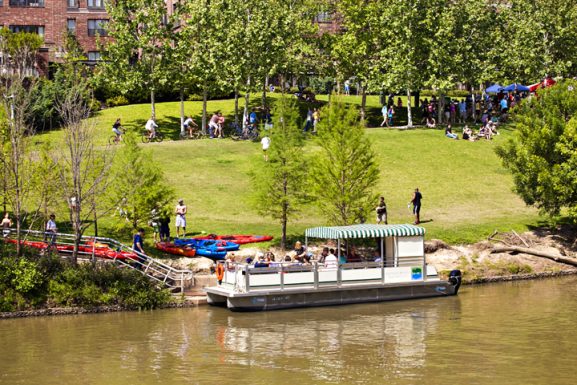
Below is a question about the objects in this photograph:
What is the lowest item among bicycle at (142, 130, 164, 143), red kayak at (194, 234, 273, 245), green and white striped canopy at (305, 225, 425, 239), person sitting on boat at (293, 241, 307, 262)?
person sitting on boat at (293, 241, 307, 262)

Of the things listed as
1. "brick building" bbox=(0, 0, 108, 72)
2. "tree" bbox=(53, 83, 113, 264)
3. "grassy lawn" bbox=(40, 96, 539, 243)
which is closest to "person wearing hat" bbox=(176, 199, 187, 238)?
"grassy lawn" bbox=(40, 96, 539, 243)

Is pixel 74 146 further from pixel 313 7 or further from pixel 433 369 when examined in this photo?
pixel 313 7

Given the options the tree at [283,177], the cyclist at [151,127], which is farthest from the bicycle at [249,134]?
the tree at [283,177]

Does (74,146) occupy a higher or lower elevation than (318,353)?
higher

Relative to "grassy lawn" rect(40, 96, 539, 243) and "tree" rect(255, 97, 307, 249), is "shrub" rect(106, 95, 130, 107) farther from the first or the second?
"tree" rect(255, 97, 307, 249)

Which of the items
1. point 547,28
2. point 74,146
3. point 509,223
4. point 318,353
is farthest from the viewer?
point 547,28

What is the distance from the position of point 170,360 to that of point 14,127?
17428 millimetres

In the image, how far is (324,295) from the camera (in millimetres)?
41250

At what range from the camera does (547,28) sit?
285ft

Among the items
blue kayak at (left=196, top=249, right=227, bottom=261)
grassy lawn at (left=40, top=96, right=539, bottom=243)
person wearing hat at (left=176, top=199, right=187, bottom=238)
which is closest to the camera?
blue kayak at (left=196, top=249, right=227, bottom=261)

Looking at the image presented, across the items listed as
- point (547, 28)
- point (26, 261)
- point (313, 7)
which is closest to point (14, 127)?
point (26, 261)

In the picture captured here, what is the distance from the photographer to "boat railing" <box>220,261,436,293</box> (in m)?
40.0

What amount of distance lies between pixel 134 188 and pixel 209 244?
14.6 ft

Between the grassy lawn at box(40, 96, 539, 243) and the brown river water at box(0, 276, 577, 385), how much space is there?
11.8 metres
